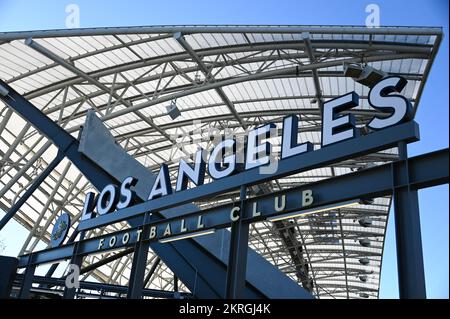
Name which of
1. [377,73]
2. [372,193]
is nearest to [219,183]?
[372,193]

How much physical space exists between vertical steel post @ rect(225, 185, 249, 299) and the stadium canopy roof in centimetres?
1117

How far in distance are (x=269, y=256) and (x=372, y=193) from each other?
4936 cm

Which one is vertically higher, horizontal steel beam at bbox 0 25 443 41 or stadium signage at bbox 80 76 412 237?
horizontal steel beam at bbox 0 25 443 41

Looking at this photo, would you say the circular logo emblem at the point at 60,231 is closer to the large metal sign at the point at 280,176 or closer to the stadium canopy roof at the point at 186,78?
the large metal sign at the point at 280,176

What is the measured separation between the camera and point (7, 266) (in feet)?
61.4

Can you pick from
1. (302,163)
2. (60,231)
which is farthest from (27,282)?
(302,163)

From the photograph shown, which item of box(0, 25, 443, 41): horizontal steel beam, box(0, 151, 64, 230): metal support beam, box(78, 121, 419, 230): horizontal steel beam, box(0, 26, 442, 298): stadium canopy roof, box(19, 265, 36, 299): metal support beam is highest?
box(0, 26, 442, 298): stadium canopy roof

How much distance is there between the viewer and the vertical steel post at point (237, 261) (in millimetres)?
9914

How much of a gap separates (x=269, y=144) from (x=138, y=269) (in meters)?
5.01

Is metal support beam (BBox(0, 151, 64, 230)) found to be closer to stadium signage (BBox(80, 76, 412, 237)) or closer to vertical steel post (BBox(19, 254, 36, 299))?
vertical steel post (BBox(19, 254, 36, 299))

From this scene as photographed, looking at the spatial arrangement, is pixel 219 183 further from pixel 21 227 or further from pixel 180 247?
pixel 21 227

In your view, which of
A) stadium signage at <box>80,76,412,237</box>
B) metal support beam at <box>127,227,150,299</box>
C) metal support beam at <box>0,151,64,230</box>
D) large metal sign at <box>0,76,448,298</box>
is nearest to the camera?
large metal sign at <box>0,76,448,298</box>

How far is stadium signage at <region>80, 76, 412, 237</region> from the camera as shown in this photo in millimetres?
9135

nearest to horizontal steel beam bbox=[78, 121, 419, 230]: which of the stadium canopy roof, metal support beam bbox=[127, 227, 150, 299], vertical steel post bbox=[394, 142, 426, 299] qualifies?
vertical steel post bbox=[394, 142, 426, 299]
